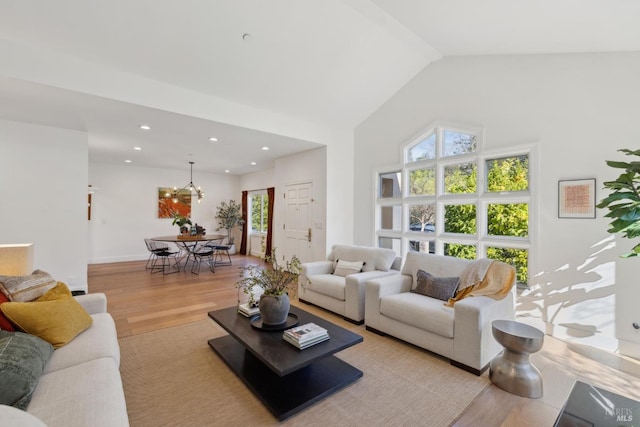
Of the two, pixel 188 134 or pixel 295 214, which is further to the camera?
pixel 295 214

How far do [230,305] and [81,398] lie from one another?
2786mm

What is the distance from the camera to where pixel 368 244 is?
5406 millimetres

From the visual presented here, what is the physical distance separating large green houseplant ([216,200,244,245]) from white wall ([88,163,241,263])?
1.80ft

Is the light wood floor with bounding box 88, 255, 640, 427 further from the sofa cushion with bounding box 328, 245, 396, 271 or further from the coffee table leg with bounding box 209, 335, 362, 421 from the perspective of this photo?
the sofa cushion with bounding box 328, 245, 396, 271

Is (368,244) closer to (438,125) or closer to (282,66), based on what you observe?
(438,125)

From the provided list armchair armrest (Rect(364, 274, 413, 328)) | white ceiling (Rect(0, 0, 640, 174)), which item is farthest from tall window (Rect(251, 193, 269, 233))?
armchair armrest (Rect(364, 274, 413, 328))

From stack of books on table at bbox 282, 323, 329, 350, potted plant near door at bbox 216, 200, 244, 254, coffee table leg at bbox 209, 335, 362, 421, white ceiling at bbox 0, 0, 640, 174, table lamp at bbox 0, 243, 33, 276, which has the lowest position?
coffee table leg at bbox 209, 335, 362, 421

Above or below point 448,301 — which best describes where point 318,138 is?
above

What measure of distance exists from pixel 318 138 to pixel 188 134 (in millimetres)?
2237

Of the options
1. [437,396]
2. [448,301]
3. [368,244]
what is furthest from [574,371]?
[368,244]

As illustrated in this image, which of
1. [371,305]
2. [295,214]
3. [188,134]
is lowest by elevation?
[371,305]

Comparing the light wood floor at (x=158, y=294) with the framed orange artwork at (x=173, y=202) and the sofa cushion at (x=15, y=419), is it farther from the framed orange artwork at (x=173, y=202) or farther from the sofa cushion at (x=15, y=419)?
the sofa cushion at (x=15, y=419)

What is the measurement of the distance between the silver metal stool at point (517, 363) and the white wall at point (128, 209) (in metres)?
8.02

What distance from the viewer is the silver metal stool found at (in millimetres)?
2186
